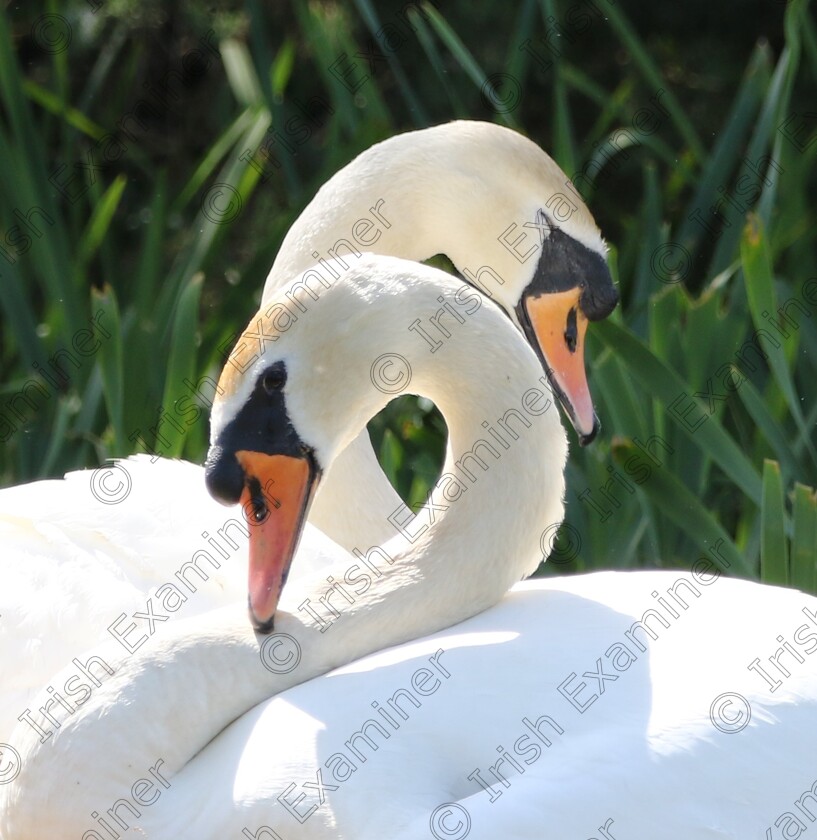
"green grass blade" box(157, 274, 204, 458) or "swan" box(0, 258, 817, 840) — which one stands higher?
"swan" box(0, 258, 817, 840)

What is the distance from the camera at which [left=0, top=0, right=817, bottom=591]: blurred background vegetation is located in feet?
8.42

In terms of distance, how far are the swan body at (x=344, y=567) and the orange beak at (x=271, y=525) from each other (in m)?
0.02

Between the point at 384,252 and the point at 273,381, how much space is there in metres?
0.79

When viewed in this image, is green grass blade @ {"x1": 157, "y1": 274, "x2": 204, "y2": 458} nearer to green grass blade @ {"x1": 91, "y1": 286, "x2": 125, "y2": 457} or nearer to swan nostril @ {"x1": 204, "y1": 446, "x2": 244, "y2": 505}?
green grass blade @ {"x1": 91, "y1": 286, "x2": 125, "y2": 457}

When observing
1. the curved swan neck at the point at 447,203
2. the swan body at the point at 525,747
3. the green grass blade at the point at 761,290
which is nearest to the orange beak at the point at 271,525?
the swan body at the point at 525,747

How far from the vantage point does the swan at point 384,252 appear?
2.12m

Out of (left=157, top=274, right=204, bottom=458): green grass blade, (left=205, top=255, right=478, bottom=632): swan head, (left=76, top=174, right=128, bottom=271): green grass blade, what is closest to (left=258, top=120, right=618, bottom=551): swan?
(left=157, top=274, right=204, bottom=458): green grass blade

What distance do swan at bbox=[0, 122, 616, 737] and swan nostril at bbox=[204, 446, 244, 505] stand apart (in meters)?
0.42

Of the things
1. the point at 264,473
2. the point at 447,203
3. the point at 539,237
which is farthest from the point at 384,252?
the point at 264,473

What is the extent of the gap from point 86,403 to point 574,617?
57.3 inches

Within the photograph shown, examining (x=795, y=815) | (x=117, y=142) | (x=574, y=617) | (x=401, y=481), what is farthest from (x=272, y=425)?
(x=117, y=142)

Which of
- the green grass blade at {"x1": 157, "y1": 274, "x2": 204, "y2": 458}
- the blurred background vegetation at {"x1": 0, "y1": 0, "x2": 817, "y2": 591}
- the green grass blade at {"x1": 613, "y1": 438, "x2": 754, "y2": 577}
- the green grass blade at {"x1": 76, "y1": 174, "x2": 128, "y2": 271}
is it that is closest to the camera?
the green grass blade at {"x1": 613, "y1": 438, "x2": 754, "y2": 577}

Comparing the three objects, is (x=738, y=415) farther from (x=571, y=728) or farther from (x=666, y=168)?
(x=666, y=168)

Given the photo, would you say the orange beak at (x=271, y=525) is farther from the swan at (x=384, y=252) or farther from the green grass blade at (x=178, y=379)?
the green grass blade at (x=178, y=379)
